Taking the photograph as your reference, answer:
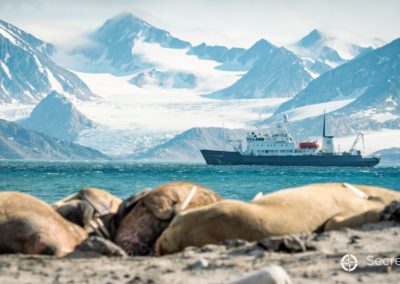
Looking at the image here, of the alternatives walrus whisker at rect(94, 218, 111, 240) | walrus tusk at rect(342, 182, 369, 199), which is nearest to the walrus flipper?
walrus tusk at rect(342, 182, 369, 199)

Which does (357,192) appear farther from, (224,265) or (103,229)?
(224,265)

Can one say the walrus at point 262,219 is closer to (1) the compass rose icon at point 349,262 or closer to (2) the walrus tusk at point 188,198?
(2) the walrus tusk at point 188,198

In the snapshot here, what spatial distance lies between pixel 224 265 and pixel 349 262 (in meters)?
1.76

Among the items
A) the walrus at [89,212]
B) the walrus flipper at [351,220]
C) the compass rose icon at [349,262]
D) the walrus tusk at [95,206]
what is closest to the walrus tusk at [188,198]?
the walrus at [89,212]

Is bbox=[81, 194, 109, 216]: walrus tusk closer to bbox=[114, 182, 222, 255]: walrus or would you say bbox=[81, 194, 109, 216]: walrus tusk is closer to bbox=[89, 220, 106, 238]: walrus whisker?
bbox=[89, 220, 106, 238]: walrus whisker

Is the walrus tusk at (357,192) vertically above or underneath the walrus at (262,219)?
above

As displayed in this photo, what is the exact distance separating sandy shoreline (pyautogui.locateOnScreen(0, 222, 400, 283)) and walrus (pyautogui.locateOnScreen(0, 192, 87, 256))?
838 mm

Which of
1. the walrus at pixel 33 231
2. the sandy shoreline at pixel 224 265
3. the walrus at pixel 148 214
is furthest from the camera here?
the walrus at pixel 148 214

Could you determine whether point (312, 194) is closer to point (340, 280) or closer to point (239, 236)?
point (239, 236)

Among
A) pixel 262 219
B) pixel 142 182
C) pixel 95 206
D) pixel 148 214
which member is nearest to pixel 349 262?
pixel 262 219

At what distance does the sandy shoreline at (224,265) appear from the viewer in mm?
10336

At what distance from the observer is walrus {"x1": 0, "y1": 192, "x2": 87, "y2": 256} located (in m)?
13.6

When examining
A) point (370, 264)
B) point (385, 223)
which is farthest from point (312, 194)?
point (370, 264)

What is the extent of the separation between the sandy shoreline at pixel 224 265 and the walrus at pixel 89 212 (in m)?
2.41
